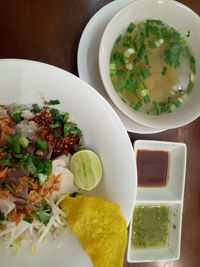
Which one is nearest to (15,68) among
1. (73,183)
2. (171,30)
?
(73,183)

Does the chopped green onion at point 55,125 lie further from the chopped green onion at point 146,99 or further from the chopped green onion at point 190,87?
the chopped green onion at point 190,87

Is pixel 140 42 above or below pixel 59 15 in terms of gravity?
below

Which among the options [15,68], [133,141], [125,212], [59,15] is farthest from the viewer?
[133,141]

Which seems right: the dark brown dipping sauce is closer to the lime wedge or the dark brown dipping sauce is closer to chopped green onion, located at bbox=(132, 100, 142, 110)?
chopped green onion, located at bbox=(132, 100, 142, 110)

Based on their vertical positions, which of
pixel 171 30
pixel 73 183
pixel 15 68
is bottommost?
pixel 73 183

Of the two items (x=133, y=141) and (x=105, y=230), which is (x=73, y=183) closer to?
(x=105, y=230)

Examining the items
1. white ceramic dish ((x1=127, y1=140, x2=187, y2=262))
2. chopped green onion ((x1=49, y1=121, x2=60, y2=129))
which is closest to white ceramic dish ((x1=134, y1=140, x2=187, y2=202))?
white ceramic dish ((x1=127, y1=140, x2=187, y2=262))

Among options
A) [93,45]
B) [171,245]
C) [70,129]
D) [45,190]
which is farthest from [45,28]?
[171,245]

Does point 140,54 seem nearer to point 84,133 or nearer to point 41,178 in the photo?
point 84,133

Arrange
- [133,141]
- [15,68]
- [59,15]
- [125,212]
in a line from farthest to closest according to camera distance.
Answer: [133,141] < [59,15] < [125,212] < [15,68]
